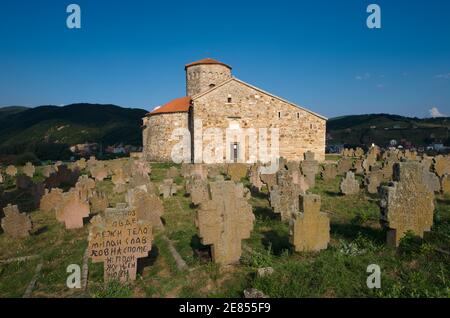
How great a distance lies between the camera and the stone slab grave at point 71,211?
9242 millimetres

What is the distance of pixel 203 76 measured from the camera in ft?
113

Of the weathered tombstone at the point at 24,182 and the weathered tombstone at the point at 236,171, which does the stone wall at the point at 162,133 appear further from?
the weathered tombstone at the point at 24,182

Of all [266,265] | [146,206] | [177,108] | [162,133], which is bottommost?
[266,265]

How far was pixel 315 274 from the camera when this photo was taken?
200 inches

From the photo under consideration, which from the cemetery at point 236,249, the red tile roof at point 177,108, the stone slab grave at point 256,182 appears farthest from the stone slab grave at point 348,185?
the red tile roof at point 177,108

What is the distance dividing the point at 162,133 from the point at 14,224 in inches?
793

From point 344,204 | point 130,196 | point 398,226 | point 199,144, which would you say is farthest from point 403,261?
point 199,144

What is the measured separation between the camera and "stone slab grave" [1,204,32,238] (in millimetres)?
8663

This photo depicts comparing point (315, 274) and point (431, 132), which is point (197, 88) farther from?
point (431, 132)

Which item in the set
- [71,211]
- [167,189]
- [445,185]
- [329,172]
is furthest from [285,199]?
[329,172]

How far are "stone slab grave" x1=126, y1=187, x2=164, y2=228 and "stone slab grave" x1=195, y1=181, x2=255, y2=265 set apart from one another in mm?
3053

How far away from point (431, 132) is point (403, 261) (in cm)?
6213

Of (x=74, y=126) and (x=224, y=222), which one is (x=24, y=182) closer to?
(x=224, y=222)
